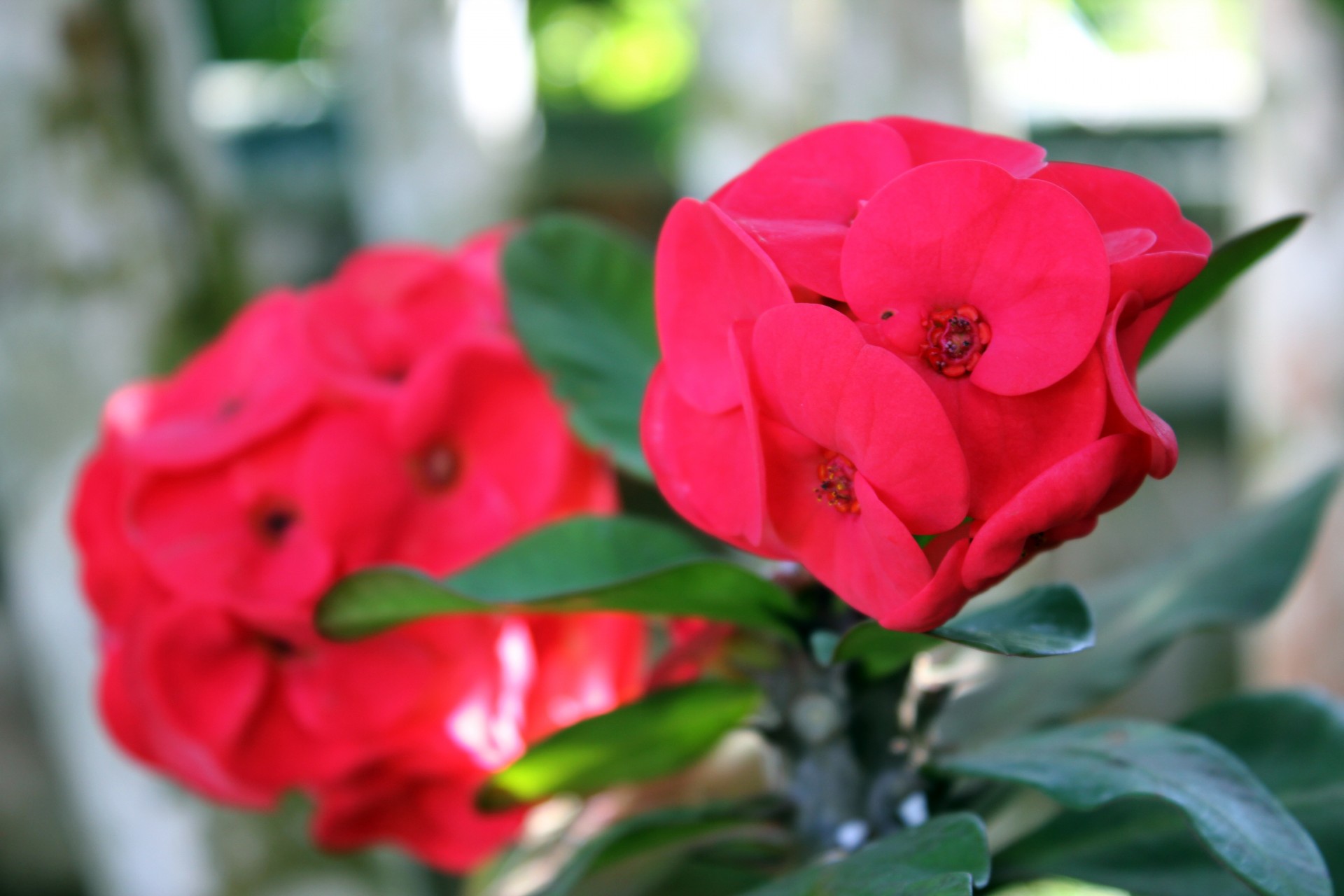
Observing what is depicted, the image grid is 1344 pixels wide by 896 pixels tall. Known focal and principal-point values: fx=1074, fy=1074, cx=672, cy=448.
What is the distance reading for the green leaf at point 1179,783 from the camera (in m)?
0.34

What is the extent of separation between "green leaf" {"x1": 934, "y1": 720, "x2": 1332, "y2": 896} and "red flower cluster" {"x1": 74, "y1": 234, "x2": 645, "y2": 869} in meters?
0.25

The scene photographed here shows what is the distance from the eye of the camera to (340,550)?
53cm

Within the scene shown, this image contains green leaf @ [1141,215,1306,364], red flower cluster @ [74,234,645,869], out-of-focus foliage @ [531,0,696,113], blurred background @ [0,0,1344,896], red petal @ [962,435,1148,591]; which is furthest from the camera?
out-of-focus foliage @ [531,0,696,113]

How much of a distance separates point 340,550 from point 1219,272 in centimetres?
42

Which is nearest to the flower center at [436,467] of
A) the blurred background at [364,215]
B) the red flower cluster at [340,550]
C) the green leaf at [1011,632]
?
the red flower cluster at [340,550]

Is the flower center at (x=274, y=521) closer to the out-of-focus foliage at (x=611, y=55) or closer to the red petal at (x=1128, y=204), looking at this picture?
the red petal at (x=1128, y=204)

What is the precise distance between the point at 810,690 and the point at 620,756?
13cm

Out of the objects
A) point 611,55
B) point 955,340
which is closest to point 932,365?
point 955,340

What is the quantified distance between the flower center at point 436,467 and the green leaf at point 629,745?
0.15 metres

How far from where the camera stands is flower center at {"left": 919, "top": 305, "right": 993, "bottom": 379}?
12.8 inches

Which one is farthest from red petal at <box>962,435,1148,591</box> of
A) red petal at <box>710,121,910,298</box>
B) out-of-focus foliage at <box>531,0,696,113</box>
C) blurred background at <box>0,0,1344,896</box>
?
out-of-focus foliage at <box>531,0,696,113</box>

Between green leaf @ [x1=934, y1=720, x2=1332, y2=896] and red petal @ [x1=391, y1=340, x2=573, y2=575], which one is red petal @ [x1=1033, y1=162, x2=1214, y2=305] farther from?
red petal @ [x1=391, y1=340, x2=573, y2=575]

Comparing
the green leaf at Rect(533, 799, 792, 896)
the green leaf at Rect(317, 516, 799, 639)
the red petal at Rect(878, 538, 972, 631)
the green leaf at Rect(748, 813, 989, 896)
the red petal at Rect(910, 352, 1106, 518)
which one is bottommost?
the green leaf at Rect(533, 799, 792, 896)

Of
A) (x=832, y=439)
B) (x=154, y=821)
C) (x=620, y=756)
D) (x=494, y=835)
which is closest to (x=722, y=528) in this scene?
(x=832, y=439)
